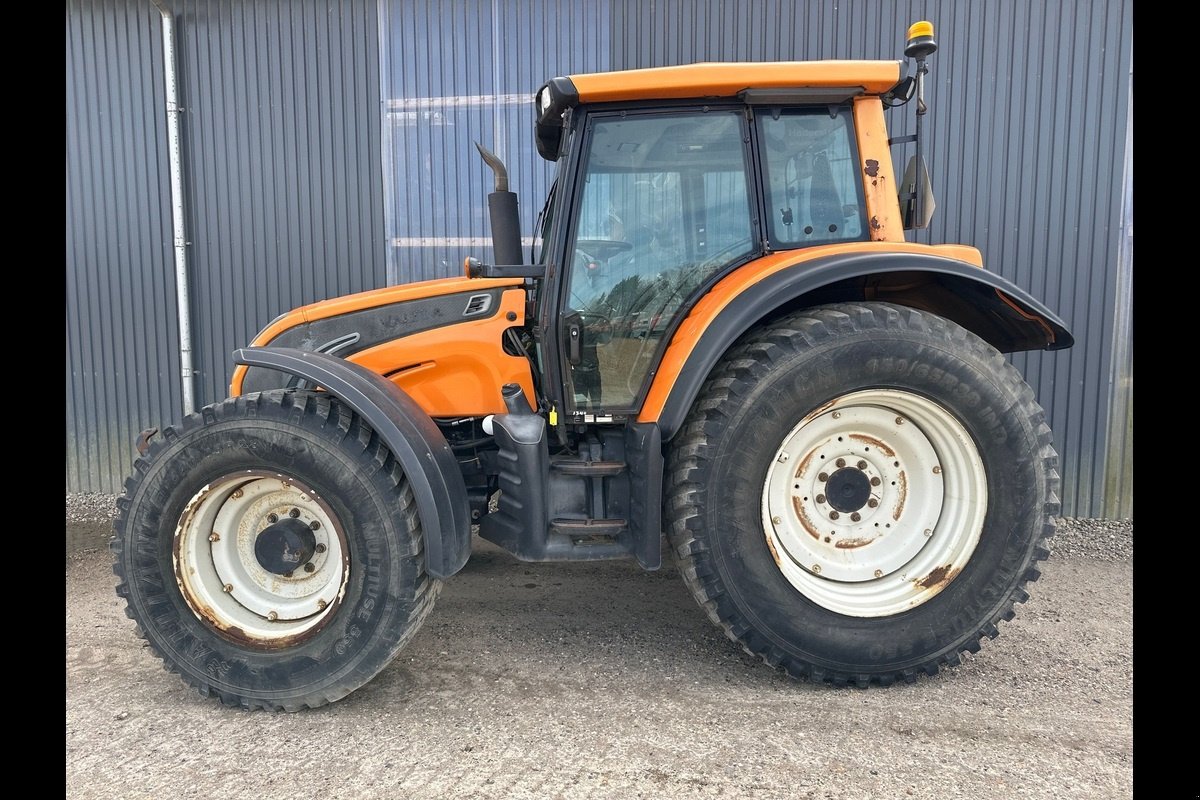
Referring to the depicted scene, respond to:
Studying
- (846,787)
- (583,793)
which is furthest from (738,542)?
(583,793)

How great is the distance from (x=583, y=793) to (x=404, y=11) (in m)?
5.10

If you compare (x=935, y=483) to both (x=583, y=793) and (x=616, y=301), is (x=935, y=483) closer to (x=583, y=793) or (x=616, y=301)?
(x=616, y=301)

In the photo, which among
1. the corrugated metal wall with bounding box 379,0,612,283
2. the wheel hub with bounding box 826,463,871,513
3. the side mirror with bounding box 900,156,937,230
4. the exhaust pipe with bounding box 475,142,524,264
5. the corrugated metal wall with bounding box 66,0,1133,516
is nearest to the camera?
the wheel hub with bounding box 826,463,871,513

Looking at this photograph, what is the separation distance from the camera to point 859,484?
101 inches

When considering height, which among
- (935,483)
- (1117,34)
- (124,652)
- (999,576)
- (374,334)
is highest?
(1117,34)

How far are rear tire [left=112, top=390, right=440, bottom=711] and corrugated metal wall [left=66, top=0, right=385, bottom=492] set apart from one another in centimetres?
297

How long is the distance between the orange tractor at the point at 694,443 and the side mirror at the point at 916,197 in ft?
0.85

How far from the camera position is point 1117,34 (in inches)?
174

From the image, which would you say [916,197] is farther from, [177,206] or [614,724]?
[177,206]

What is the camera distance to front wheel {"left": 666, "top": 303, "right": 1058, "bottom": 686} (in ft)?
7.86

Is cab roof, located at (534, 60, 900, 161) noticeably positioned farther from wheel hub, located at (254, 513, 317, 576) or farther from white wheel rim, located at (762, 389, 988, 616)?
wheel hub, located at (254, 513, 317, 576)

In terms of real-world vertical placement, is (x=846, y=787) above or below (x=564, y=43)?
below

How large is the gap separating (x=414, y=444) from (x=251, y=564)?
81 centimetres

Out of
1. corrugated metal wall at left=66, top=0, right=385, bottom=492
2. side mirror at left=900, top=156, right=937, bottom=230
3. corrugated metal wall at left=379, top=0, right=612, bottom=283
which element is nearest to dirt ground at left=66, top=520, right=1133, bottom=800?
side mirror at left=900, top=156, right=937, bottom=230
